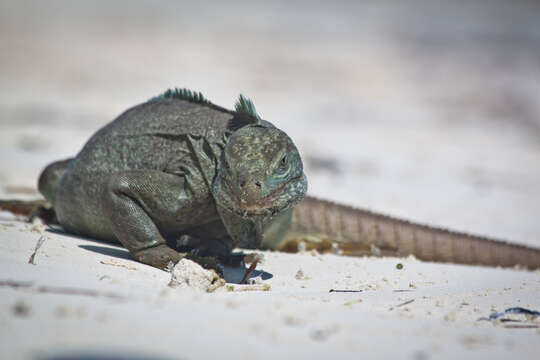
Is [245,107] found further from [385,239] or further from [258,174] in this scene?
[385,239]

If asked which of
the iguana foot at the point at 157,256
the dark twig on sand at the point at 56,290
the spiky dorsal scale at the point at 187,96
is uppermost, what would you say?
the spiky dorsal scale at the point at 187,96

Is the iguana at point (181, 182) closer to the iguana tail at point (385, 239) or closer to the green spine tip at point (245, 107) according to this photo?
the green spine tip at point (245, 107)

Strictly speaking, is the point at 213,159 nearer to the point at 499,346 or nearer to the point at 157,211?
the point at 157,211

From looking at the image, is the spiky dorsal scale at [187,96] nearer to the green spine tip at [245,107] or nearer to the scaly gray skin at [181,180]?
the scaly gray skin at [181,180]

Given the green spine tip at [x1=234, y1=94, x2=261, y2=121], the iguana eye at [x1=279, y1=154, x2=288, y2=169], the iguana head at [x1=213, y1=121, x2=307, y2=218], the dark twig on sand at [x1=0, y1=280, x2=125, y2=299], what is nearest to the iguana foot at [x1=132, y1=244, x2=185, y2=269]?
the iguana head at [x1=213, y1=121, x2=307, y2=218]

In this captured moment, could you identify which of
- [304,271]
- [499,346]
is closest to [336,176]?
[304,271]

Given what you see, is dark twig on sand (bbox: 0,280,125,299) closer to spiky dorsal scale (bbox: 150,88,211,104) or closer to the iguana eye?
the iguana eye

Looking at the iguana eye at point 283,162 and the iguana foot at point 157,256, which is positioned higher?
the iguana eye at point 283,162

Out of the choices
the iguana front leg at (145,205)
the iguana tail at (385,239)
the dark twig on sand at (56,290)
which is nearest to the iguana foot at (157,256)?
the iguana front leg at (145,205)

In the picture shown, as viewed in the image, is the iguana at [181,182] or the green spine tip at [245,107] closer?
the iguana at [181,182]
